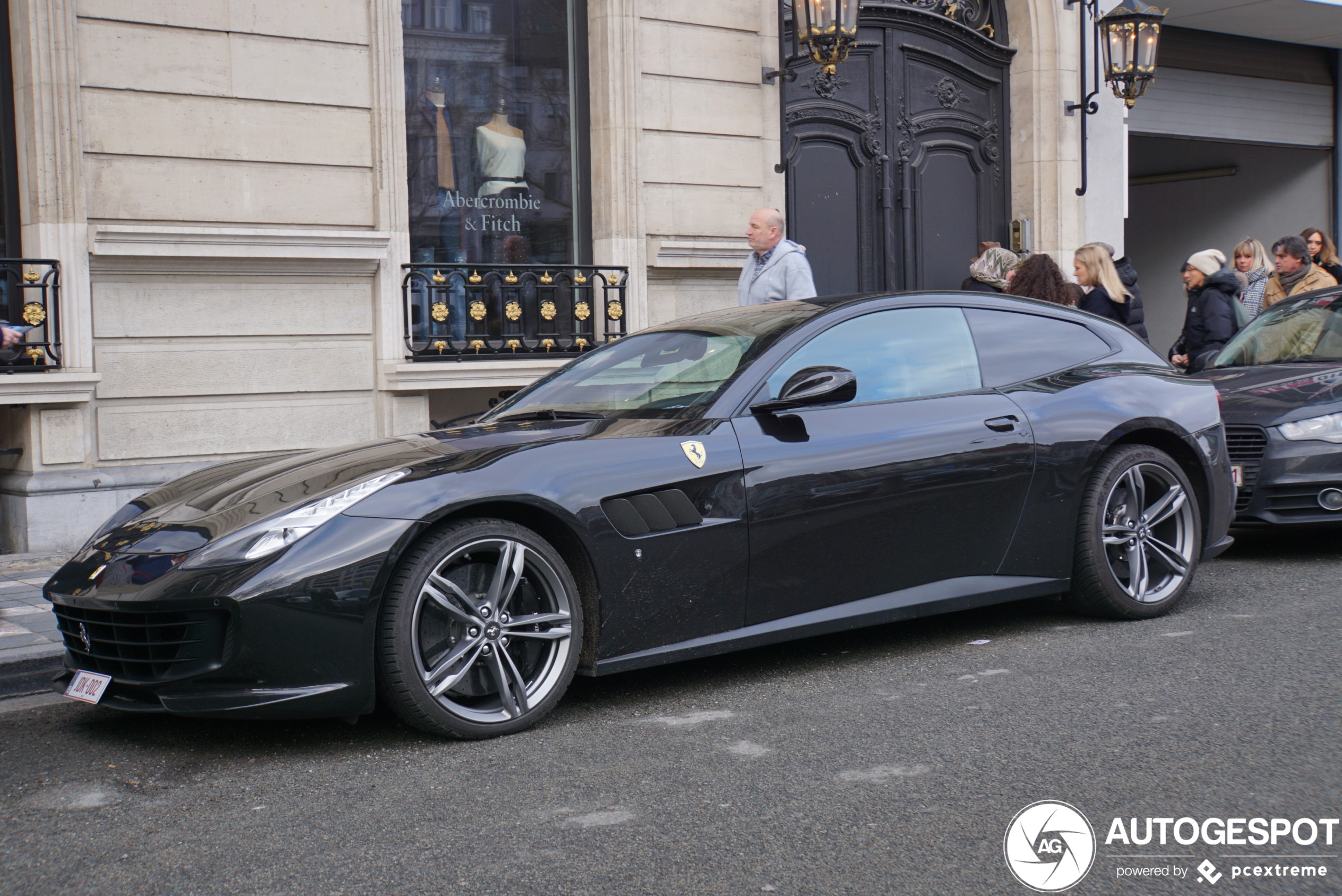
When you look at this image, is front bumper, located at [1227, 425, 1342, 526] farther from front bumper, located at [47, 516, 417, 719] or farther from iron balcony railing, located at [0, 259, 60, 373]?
iron balcony railing, located at [0, 259, 60, 373]

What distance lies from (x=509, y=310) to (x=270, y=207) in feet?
6.41

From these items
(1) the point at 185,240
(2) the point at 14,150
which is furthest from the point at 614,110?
(2) the point at 14,150

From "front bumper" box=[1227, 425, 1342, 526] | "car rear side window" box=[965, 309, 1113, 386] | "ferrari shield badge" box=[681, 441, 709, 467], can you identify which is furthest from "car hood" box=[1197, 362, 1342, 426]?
"ferrari shield badge" box=[681, 441, 709, 467]

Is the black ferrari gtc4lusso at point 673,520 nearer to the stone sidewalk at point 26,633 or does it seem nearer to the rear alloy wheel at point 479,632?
the rear alloy wheel at point 479,632

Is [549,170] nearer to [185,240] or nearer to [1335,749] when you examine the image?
[185,240]

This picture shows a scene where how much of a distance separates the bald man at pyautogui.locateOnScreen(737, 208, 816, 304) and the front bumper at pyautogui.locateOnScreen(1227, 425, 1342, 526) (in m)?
2.68

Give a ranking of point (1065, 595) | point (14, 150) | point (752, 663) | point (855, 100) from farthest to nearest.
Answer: point (855, 100)
point (14, 150)
point (1065, 595)
point (752, 663)

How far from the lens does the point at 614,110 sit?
10375 mm

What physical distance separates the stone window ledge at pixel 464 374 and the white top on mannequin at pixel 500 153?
1470 mm

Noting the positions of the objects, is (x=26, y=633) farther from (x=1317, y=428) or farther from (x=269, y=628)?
(x=1317, y=428)

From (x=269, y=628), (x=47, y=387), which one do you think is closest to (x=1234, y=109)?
(x=47, y=387)

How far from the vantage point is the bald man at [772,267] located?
817 centimetres

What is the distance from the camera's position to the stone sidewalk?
16.1 feet

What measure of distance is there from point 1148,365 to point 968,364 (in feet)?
3.70
